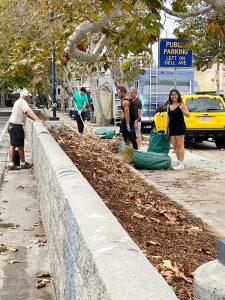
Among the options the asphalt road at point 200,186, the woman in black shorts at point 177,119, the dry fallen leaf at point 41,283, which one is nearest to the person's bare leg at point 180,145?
the woman in black shorts at point 177,119

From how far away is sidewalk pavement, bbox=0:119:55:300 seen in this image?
5280 millimetres

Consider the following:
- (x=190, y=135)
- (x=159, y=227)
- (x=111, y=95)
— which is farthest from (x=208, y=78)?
(x=159, y=227)

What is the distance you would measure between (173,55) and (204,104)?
11.8ft

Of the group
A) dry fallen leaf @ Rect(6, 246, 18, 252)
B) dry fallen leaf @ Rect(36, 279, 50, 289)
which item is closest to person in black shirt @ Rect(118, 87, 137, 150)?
dry fallen leaf @ Rect(6, 246, 18, 252)

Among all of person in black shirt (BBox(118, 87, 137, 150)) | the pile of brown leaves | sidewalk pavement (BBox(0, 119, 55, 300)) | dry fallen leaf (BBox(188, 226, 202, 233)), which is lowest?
sidewalk pavement (BBox(0, 119, 55, 300))

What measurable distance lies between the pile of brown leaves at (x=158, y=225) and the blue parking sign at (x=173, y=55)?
223 inches

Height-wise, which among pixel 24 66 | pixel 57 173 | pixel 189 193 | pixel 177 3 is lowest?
pixel 189 193

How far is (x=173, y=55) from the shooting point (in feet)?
52.5

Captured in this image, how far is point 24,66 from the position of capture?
40.7ft

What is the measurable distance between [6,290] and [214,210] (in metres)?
4.40

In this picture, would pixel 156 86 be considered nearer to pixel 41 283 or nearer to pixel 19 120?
pixel 19 120

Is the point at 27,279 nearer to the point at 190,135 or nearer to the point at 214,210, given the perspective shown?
the point at 214,210

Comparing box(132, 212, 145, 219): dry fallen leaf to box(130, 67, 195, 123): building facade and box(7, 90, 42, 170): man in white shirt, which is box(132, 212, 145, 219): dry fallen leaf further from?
box(130, 67, 195, 123): building facade

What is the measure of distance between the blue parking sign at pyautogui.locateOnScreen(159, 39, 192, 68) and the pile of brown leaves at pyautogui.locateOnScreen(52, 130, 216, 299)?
566 centimetres
